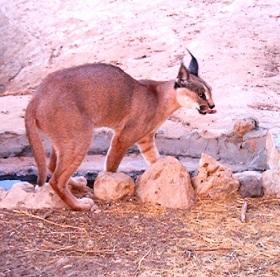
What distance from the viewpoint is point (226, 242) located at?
5805mm

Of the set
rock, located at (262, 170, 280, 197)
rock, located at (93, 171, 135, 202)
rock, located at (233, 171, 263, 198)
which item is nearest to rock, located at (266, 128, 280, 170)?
rock, located at (262, 170, 280, 197)

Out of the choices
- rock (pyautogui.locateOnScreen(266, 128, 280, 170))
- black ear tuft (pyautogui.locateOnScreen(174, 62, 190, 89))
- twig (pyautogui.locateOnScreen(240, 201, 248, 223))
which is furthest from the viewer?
black ear tuft (pyautogui.locateOnScreen(174, 62, 190, 89))

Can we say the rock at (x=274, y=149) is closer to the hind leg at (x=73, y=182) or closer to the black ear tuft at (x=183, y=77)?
the black ear tuft at (x=183, y=77)

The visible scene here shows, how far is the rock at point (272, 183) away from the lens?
22.9ft

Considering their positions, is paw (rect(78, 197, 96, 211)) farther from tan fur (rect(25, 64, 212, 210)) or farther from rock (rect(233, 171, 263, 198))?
rock (rect(233, 171, 263, 198))

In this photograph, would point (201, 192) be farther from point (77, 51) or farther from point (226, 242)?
point (77, 51)

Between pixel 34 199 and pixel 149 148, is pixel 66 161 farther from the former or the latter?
pixel 149 148

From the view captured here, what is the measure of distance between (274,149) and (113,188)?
154 centimetres

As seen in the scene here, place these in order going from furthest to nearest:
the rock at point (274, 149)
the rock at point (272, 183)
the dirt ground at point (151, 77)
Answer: the rock at point (274, 149)
the rock at point (272, 183)
the dirt ground at point (151, 77)

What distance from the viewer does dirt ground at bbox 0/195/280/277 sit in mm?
5309

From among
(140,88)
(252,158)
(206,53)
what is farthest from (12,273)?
(206,53)

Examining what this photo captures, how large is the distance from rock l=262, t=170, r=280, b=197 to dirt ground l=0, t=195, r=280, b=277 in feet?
0.44

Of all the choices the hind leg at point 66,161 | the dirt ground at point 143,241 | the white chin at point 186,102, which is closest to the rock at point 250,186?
the dirt ground at point 143,241

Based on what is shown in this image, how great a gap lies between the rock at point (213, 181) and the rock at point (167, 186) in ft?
0.38
